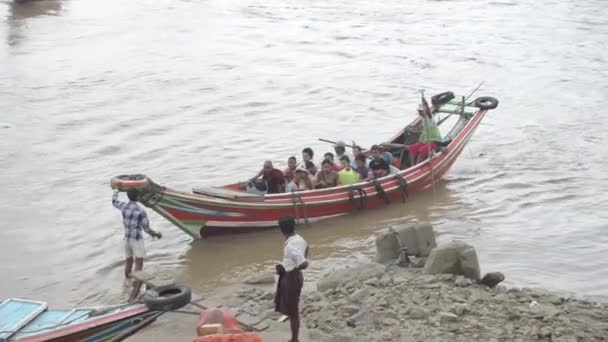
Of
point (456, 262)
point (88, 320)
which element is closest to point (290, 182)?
point (456, 262)

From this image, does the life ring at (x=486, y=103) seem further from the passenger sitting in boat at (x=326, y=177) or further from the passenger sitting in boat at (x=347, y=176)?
the passenger sitting in boat at (x=326, y=177)

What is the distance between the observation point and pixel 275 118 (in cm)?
2216

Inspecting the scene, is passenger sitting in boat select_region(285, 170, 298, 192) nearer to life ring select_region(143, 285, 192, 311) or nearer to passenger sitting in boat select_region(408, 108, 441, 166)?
passenger sitting in boat select_region(408, 108, 441, 166)

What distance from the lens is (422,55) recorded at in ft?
97.4

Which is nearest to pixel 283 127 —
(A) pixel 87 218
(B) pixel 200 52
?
(A) pixel 87 218

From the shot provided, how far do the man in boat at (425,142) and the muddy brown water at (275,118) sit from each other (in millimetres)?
787

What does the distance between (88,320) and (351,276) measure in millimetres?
3508

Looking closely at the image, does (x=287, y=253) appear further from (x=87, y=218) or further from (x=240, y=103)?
(x=240, y=103)

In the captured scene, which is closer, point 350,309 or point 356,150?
point 350,309

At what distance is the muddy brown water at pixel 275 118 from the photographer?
12891 millimetres

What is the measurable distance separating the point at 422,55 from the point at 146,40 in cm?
1037

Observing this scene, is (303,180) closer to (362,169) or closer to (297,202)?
(297,202)

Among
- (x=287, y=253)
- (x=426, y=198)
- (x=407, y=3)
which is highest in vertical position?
(x=407, y=3)

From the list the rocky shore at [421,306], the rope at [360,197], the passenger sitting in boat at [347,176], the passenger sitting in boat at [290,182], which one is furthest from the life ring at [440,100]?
the rocky shore at [421,306]
